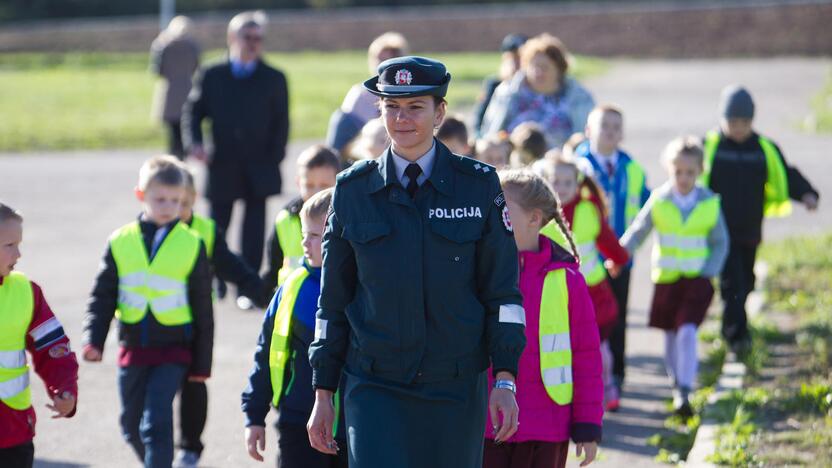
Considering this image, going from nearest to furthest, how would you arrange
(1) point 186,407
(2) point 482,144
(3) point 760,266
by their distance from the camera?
(1) point 186,407, (2) point 482,144, (3) point 760,266

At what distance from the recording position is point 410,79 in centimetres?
424

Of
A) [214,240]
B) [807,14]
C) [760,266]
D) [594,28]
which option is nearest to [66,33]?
[594,28]

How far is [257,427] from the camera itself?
16.5 feet

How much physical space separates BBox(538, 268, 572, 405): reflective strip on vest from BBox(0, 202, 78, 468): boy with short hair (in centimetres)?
185

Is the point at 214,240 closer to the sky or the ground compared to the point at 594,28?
closer to the ground

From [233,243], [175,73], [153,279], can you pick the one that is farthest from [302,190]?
[175,73]

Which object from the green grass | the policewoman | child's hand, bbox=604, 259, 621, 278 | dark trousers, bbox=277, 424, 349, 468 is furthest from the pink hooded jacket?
the green grass

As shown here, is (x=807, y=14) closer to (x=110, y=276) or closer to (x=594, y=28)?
(x=594, y=28)

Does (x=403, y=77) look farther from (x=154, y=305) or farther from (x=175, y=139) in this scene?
(x=175, y=139)

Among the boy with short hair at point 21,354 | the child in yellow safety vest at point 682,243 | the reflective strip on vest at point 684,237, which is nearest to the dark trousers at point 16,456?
the boy with short hair at point 21,354

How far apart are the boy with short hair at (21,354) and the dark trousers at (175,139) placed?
1440 centimetres

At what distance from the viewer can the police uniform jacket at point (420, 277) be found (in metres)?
4.19

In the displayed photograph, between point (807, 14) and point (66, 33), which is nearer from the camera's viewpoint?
point (807, 14)

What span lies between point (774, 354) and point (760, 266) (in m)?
3.12
